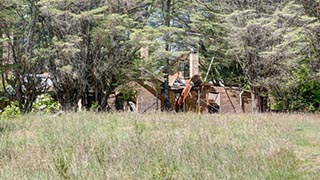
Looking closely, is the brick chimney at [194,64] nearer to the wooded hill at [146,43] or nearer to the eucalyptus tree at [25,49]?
the wooded hill at [146,43]

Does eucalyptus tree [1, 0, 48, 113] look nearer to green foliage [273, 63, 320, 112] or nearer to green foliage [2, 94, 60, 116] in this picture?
green foliage [2, 94, 60, 116]

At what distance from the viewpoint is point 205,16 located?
23359 mm

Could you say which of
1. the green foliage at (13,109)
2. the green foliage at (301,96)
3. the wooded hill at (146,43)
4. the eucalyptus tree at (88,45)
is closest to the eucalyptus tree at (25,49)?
the wooded hill at (146,43)

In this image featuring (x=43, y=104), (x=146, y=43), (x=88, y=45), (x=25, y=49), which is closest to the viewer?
(x=25, y=49)

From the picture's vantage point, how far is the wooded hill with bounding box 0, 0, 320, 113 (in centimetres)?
1644

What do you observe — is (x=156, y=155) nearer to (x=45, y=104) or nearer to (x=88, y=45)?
(x=88, y=45)

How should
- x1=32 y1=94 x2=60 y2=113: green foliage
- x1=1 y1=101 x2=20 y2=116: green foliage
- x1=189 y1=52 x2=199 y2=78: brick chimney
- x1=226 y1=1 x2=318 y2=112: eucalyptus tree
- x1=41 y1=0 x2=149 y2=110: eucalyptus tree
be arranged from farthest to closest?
1. x1=189 y1=52 x2=199 y2=78: brick chimney
2. x1=226 y1=1 x2=318 y2=112: eucalyptus tree
3. x1=32 y1=94 x2=60 y2=113: green foliage
4. x1=41 y1=0 x2=149 y2=110: eucalyptus tree
5. x1=1 y1=101 x2=20 y2=116: green foliage

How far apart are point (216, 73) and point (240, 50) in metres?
5.40

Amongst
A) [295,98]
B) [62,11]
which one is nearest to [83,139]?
[62,11]

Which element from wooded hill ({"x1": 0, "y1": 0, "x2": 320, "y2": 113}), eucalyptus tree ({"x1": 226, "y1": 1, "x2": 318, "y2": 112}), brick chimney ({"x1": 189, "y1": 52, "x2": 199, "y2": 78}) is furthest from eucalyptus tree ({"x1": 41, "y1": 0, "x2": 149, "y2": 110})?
brick chimney ({"x1": 189, "y1": 52, "x2": 199, "y2": 78})

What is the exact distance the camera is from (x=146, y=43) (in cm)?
1717

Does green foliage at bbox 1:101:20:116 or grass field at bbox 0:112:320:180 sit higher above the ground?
grass field at bbox 0:112:320:180

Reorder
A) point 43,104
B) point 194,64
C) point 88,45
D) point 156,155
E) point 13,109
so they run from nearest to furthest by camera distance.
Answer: point 156,155
point 13,109
point 88,45
point 43,104
point 194,64

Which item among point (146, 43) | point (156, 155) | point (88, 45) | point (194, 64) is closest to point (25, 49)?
point (88, 45)
